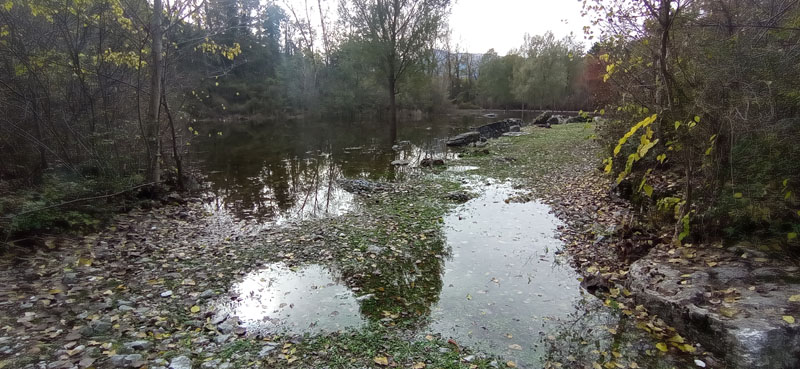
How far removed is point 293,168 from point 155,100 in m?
6.58

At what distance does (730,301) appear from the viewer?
3.91 metres

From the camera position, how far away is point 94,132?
8.40 meters

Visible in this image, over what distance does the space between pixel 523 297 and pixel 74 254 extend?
731cm

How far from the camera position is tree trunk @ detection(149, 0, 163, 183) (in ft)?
29.8

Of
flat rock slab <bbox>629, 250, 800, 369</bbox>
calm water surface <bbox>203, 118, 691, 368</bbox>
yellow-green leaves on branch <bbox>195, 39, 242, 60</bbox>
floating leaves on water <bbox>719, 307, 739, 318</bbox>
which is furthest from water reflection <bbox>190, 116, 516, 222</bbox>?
floating leaves on water <bbox>719, 307, 739, 318</bbox>

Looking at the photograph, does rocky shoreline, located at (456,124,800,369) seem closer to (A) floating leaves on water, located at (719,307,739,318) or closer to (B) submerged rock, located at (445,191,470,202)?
(A) floating leaves on water, located at (719,307,739,318)

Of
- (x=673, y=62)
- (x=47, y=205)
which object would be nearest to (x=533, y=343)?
(x=673, y=62)

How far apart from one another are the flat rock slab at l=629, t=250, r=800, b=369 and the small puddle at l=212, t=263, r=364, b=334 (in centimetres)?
381

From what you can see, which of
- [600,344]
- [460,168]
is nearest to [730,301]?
[600,344]

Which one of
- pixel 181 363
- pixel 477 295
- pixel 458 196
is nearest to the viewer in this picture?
pixel 181 363

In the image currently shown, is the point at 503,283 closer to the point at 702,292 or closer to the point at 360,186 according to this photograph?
the point at 702,292

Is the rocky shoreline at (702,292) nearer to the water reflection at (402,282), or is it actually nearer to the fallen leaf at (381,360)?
the water reflection at (402,282)

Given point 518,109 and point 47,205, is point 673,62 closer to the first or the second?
point 47,205

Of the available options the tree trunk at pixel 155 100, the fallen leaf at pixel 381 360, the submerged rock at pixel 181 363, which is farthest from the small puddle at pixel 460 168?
the submerged rock at pixel 181 363
